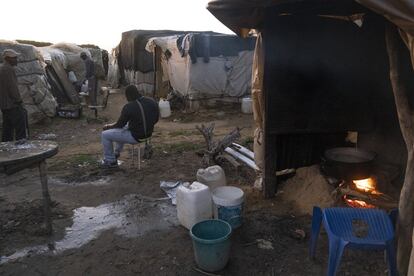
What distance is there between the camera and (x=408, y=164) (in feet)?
10.0

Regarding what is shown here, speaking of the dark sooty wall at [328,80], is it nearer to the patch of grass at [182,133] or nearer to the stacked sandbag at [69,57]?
the patch of grass at [182,133]

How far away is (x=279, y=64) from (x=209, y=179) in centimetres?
205

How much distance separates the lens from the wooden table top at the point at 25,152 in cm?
401

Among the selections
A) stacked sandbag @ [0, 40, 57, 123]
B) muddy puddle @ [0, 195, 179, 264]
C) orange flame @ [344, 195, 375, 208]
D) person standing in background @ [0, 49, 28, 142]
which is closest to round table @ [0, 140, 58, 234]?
muddy puddle @ [0, 195, 179, 264]

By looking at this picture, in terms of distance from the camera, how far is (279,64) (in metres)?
4.98

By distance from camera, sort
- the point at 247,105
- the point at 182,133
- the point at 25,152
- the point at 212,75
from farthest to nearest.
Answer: the point at 212,75, the point at 247,105, the point at 182,133, the point at 25,152

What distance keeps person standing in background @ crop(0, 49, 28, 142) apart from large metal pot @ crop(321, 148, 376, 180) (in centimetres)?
711

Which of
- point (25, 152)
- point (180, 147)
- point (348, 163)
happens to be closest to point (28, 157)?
point (25, 152)

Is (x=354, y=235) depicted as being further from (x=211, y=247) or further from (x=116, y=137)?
(x=116, y=137)

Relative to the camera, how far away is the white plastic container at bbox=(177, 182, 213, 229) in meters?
4.45

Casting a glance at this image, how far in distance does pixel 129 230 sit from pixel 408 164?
354cm

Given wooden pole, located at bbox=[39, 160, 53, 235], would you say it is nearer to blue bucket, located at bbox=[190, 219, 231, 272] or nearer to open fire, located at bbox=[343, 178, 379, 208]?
blue bucket, located at bbox=[190, 219, 231, 272]

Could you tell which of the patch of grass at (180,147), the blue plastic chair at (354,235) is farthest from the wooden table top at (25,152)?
the patch of grass at (180,147)

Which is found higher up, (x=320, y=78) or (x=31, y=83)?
(x=320, y=78)
